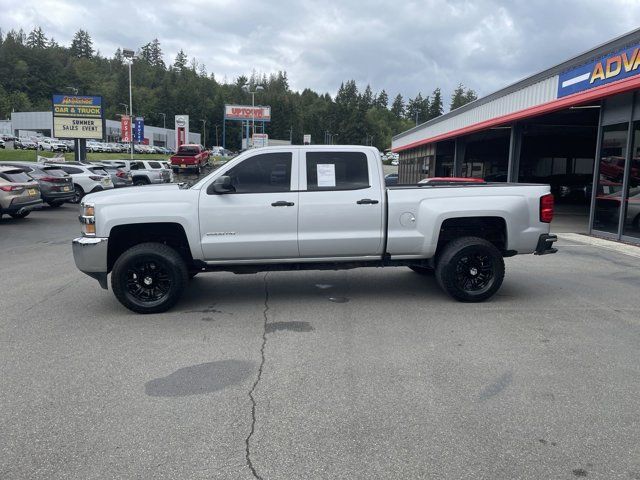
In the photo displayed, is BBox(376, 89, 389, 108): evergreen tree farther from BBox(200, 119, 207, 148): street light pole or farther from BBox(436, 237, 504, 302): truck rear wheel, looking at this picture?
BBox(436, 237, 504, 302): truck rear wheel

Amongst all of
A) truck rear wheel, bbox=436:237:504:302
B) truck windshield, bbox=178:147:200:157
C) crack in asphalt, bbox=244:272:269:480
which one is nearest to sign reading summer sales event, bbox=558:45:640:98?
truck rear wheel, bbox=436:237:504:302

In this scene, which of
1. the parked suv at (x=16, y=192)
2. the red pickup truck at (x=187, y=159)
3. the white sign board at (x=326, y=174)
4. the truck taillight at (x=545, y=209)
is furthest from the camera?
Answer: the red pickup truck at (x=187, y=159)

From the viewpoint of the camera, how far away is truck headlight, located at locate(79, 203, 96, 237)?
6403 millimetres

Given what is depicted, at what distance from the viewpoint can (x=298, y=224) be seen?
665 cm

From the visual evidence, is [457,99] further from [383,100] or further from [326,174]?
[326,174]

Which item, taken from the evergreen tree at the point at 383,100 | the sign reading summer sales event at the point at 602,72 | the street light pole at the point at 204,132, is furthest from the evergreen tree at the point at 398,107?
the sign reading summer sales event at the point at 602,72

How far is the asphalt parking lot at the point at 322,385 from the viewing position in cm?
333

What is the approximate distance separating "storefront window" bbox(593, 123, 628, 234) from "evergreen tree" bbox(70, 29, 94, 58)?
204317mm

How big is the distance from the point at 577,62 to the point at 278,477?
1485 centimetres

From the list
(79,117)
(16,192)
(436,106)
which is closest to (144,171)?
(79,117)

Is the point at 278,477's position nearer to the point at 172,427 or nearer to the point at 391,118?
the point at 172,427

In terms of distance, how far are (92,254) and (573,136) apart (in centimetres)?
2873

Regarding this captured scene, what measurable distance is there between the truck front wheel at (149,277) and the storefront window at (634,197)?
38.1ft

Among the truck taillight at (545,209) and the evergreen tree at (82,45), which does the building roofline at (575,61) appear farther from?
the evergreen tree at (82,45)
